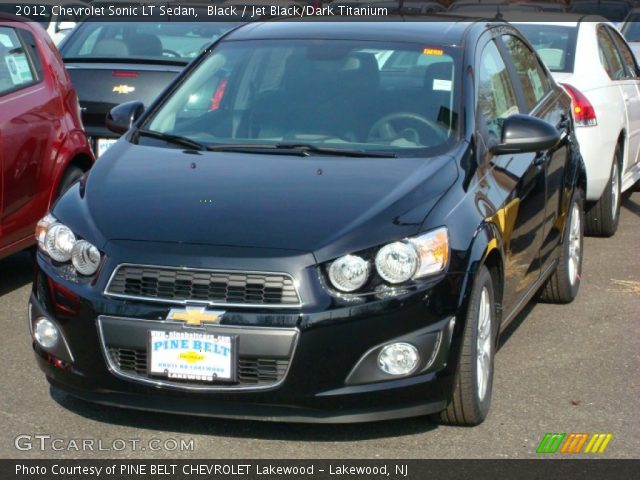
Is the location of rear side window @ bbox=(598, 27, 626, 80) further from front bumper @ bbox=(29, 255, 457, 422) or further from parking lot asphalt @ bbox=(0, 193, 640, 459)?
front bumper @ bbox=(29, 255, 457, 422)

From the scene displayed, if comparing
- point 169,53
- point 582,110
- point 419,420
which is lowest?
point 169,53

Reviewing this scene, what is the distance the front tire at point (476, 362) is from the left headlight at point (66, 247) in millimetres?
1489

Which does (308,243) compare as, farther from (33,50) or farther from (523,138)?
(33,50)

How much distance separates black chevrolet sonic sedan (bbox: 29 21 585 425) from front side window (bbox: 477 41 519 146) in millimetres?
17

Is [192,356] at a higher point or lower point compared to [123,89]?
higher

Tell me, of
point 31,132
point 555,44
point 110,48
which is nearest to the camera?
point 31,132

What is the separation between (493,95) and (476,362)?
1.76 m

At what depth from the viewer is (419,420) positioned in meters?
5.38

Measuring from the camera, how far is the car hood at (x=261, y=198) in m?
4.97

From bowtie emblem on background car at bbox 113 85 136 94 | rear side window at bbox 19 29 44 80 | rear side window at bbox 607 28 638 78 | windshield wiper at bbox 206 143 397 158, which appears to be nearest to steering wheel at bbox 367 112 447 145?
windshield wiper at bbox 206 143 397 158

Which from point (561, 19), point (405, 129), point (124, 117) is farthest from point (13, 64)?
point (561, 19)

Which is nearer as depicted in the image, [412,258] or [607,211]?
[412,258]
